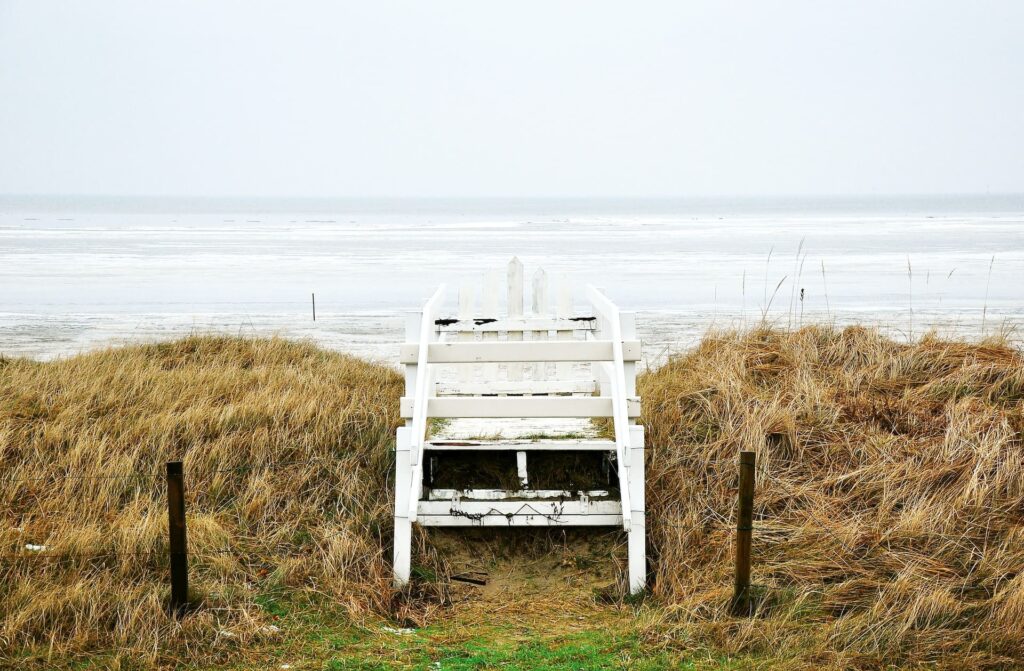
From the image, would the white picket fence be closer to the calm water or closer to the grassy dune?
the grassy dune

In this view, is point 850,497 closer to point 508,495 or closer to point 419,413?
point 508,495

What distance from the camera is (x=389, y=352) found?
1482cm

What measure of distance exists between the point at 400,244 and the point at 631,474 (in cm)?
4329

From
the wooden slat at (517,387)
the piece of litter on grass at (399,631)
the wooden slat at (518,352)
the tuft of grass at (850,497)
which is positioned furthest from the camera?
the wooden slat at (517,387)

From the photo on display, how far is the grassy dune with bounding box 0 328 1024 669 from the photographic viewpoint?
202 inches

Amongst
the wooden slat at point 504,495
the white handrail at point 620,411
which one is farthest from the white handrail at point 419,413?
the white handrail at point 620,411

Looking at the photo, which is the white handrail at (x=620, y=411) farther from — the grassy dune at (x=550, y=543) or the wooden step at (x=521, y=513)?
the grassy dune at (x=550, y=543)

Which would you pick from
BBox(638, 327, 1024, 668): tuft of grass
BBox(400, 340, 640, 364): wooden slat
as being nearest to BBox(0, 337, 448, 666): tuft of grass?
BBox(400, 340, 640, 364): wooden slat

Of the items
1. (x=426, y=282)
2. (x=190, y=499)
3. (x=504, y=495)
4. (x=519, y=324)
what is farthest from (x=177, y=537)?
(x=426, y=282)

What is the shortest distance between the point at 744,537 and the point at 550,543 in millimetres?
1814

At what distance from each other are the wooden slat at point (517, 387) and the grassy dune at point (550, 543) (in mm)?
652

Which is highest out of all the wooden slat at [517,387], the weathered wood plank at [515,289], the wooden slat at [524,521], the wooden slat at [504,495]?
the weathered wood plank at [515,289]

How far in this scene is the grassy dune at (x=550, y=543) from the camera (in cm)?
514

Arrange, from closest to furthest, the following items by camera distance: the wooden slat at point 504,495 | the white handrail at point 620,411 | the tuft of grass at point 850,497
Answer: the tuft of grass at point 850,497 → the white handrail at point 620,411 → the wooden slat at point 504,495
